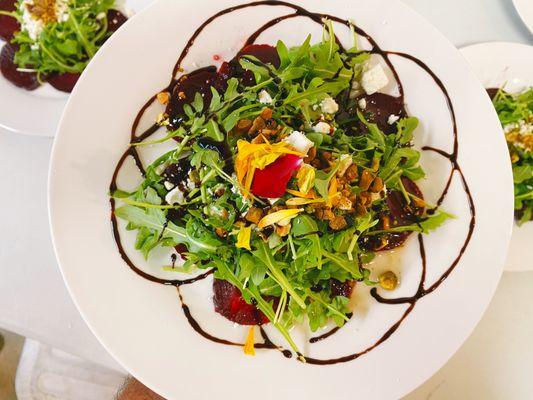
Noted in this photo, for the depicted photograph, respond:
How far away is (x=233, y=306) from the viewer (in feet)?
3.87

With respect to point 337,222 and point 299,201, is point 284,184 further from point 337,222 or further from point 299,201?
point 337,222

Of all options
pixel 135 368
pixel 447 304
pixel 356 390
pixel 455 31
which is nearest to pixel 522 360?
pixel 447 304

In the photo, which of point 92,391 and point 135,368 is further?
point 92,391

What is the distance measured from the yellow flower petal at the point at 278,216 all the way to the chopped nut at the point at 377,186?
0.62 ft

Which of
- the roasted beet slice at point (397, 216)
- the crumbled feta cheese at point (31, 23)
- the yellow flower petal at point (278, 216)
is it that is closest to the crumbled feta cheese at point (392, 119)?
the roasted beet slice at point (397, 216)

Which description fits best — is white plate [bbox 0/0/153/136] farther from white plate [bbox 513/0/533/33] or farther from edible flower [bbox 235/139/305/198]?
white plate [bbox 513/0/533/33]

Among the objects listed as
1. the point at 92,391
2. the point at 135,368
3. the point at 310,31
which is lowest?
the point at 92,391

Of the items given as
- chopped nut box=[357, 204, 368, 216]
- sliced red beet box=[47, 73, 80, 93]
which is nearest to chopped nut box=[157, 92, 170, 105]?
sliced red beet box=[47, 73, 80, 93]

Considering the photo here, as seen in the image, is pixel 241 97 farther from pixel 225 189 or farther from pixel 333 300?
pixel 333 300

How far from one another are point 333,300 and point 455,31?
33.4 inches

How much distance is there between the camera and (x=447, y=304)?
1.19 m

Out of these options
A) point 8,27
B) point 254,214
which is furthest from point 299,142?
point 8,27

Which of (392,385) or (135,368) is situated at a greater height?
(392,385)

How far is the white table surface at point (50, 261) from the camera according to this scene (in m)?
1.37
